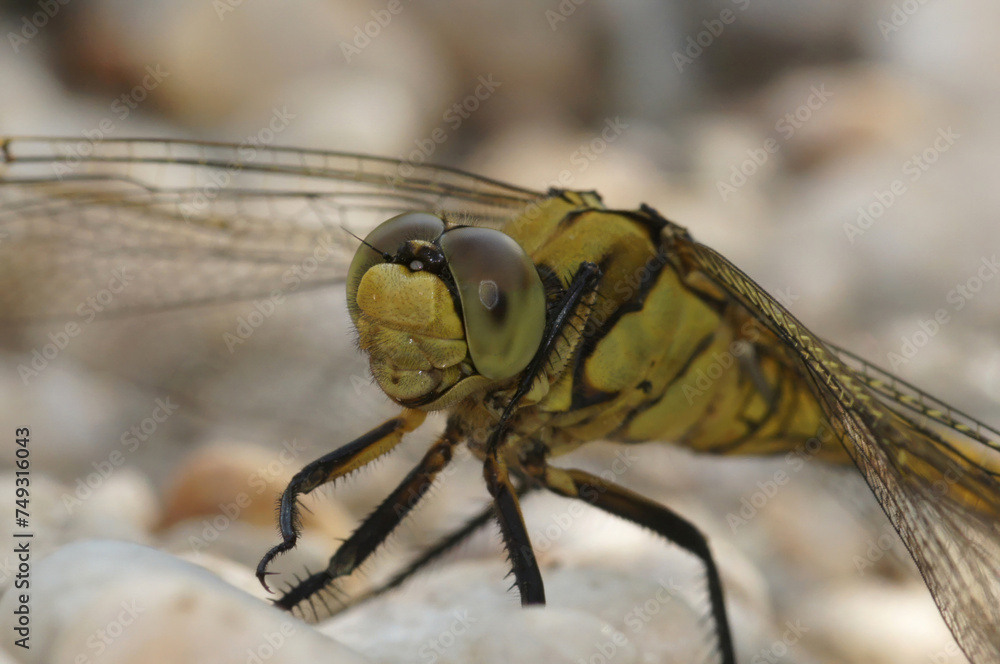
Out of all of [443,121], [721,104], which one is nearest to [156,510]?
[443,121]

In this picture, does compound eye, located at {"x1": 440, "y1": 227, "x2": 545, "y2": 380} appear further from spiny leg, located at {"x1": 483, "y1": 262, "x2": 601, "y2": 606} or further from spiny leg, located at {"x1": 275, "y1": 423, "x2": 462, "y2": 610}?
spiny leg, located at {"x1": 275, "y1": 423, "x2": 462, "y2": 610}

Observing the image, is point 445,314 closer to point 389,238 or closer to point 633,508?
point 389,238

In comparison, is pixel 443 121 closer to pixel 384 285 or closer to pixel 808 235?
pixel 808 235

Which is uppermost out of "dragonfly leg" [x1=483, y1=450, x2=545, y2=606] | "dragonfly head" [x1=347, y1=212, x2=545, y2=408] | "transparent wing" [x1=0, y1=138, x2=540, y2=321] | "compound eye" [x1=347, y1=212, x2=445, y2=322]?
"transparent wing" [x1=0, y1=138, x2=540, y2=321]

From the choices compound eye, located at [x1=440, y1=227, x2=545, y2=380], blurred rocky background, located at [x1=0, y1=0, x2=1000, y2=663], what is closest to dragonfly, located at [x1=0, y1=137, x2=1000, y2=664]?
compound eye, located at [x1=440, y1=227, x2=545, y2=380]

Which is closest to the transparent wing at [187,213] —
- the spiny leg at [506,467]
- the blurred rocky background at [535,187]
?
the blurred rocky background at [535,187]

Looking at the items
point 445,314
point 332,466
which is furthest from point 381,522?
point 445,314
